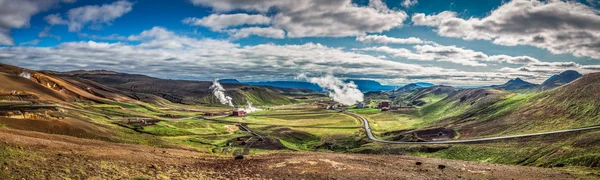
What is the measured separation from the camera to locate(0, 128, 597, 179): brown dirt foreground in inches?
936

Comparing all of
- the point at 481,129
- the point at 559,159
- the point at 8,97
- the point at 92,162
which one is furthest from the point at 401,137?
the point at 8,97

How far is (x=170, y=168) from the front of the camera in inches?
1193

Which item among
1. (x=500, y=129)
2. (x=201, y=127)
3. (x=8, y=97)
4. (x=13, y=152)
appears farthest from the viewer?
(x=8, y=97)

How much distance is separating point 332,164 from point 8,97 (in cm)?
19706

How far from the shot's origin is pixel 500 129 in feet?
346

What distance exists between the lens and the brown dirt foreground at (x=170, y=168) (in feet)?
78.0

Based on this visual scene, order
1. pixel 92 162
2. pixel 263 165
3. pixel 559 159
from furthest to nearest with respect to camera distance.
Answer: pixel 559 159, pixel 263 165, pixel 92 162

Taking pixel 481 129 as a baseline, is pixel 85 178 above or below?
above

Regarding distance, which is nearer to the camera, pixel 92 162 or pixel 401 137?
pixel 92 162

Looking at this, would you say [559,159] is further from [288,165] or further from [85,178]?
[85,178]

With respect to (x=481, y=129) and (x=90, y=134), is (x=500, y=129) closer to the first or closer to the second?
(x=481, y=129)

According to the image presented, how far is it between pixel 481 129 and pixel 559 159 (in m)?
62.8

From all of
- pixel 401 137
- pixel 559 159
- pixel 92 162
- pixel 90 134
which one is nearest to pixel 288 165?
pixel 92 162

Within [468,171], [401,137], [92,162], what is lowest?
[401,137]
